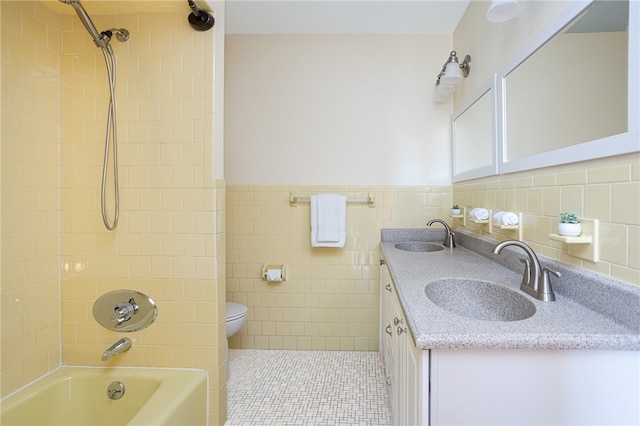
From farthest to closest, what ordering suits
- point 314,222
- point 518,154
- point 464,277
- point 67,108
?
point 314,222 → point 67,108 → point 518,154 → point 464,277

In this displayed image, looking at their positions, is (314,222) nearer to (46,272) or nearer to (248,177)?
(248,177)

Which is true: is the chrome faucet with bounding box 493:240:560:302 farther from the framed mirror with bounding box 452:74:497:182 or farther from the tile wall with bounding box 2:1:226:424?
the tile wall with bounding box 2:1:226:424

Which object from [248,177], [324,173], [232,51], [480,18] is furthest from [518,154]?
[232,51]

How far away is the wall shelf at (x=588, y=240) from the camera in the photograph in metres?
0.90

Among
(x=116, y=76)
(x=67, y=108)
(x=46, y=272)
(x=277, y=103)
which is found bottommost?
(x=46, y=272)

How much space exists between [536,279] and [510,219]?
394mm

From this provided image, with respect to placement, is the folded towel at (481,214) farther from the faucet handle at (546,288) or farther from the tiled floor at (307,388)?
the tiled floor at (307,388)

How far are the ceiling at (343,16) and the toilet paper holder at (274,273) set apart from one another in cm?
189

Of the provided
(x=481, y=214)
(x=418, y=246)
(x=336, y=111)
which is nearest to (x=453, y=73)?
(x=336, y=111)

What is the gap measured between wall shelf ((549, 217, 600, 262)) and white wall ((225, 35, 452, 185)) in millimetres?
1461

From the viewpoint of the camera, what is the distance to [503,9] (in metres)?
1.29

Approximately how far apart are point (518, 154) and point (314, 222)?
54.5 inches

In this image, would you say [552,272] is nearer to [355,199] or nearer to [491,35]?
[491,35]

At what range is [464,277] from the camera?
49.8 inches
